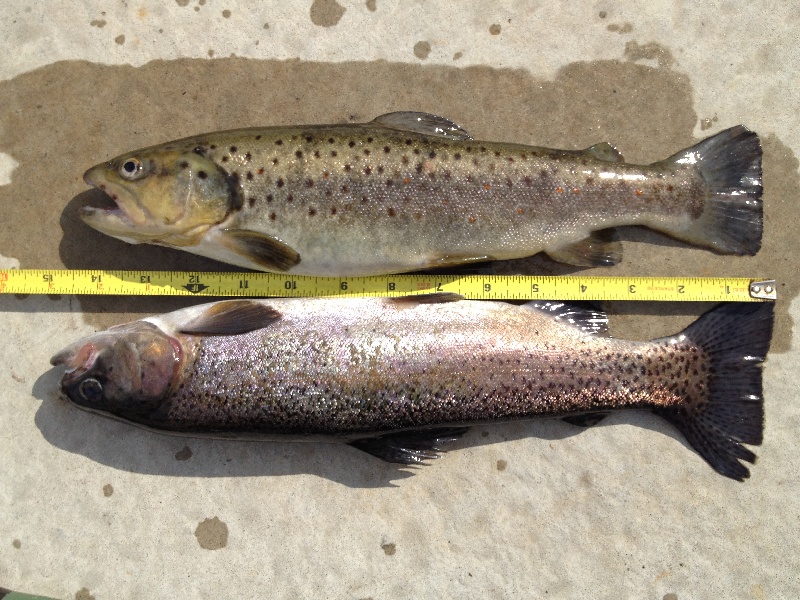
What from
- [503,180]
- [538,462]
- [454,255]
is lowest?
[538,462]

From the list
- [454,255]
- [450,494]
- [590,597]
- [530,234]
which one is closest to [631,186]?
[530,234]

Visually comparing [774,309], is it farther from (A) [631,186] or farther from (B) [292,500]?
(B) [292,500]

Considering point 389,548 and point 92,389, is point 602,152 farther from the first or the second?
point 92,389

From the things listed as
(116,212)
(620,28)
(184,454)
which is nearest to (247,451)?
(184,454)

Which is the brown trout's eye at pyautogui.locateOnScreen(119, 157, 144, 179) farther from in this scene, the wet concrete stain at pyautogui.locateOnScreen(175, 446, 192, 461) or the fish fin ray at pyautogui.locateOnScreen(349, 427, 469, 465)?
the fish fin ray at pyautogui.locateOnScreen(349, 427, 469, 465)

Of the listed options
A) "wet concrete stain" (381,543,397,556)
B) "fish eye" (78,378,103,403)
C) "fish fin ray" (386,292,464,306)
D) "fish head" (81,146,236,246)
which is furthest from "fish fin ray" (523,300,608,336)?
"fish eye" (78,378,103,403)

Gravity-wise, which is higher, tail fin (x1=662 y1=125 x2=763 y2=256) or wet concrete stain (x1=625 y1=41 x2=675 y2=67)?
wet concrete stain (x1=625 y1=41 x2=675 y2=67)
